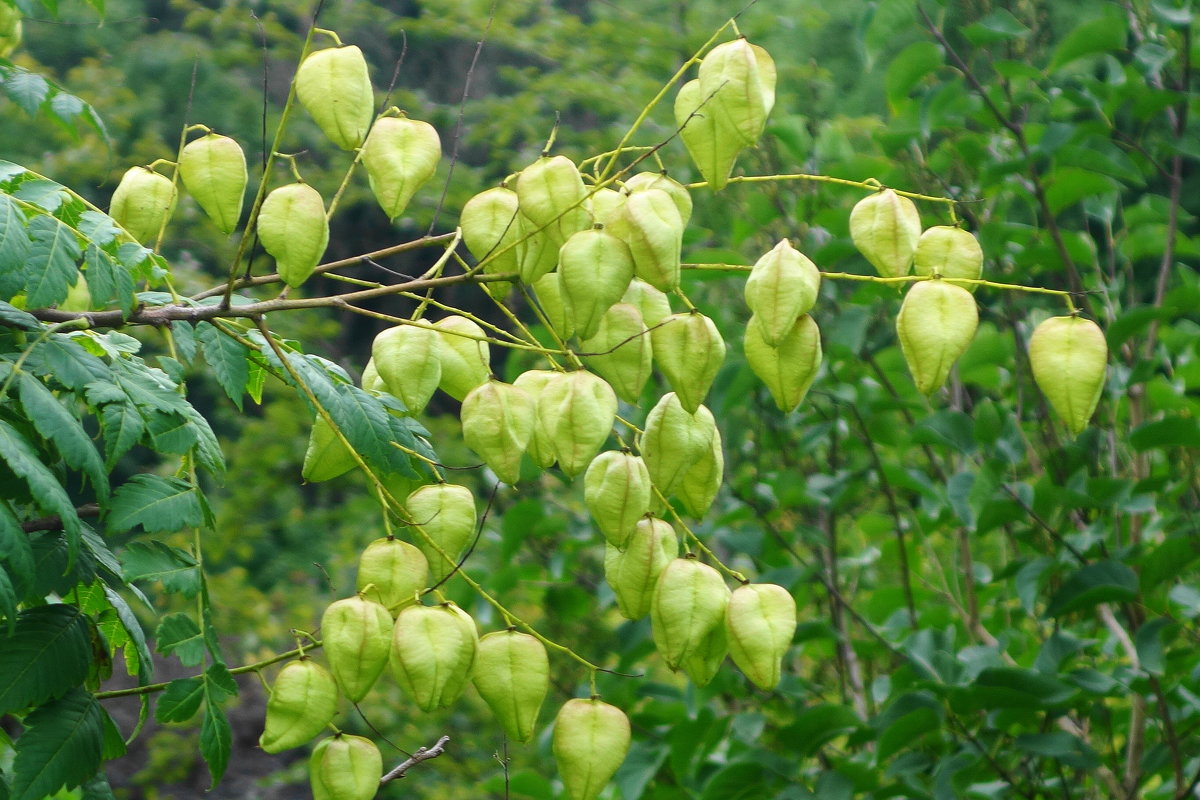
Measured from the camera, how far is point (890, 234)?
106cm

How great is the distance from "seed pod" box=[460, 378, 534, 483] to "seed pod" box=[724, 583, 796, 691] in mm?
223

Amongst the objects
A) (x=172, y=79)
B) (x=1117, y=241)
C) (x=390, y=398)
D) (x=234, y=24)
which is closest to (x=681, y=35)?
(x=234, y=24)

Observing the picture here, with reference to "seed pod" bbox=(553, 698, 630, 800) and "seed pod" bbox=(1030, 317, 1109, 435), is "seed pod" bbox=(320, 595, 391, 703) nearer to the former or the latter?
"seed pod" bbox=(553, 698, 630, 800)

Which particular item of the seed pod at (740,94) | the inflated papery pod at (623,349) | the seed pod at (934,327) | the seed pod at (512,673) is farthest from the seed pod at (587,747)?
the seed pod at (740,94)

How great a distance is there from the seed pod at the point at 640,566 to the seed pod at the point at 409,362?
21 centimetres

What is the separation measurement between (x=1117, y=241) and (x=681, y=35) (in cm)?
403

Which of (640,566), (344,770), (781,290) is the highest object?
(781,290)

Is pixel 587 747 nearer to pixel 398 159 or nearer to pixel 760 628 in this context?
pixel 760 628

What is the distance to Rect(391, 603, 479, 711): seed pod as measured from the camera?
3.06ft

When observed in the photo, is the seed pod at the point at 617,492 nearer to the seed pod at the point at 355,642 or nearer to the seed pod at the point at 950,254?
the seed pod at the point at 355,642

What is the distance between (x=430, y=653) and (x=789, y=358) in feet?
1.26

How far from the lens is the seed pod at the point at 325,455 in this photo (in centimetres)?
112

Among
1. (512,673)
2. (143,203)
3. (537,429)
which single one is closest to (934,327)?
(537,429)

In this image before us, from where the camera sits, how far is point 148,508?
0.94 m
